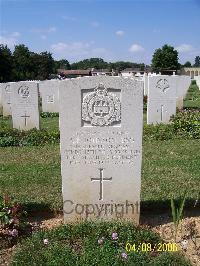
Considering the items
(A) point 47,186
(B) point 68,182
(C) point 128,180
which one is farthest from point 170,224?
(A) point 47,186

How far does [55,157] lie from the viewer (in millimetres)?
9430

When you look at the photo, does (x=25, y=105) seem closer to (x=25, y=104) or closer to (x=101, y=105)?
(x=25, y=104)

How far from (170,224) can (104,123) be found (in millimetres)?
1614

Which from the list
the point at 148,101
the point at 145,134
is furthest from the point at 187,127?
the point at 148,101

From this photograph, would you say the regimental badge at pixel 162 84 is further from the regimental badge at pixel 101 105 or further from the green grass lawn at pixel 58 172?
the regimental badge at pixel 101 105

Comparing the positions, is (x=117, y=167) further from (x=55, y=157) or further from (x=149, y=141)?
(x=149, y=141)

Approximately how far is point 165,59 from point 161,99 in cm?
6031

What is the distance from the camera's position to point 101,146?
203 inches

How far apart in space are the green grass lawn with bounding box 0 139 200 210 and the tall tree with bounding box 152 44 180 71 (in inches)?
2470

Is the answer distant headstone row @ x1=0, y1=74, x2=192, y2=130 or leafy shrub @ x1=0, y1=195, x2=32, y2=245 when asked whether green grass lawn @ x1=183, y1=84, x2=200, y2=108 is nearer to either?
distant headstone row @ x1=0, y1=74, x2=192, y2=130

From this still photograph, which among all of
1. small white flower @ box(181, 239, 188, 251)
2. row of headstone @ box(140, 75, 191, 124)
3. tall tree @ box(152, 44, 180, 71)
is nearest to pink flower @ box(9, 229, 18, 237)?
small white flower @ box(181, 239, 188, 251)
